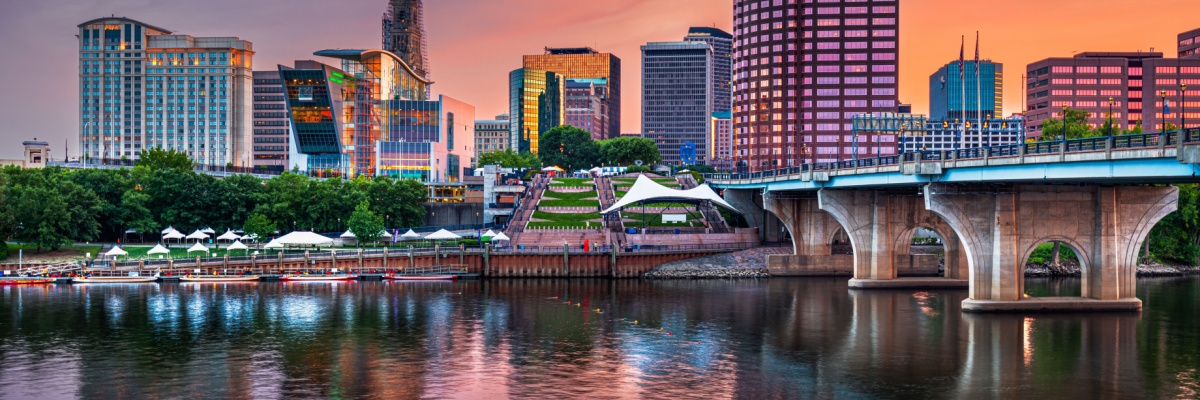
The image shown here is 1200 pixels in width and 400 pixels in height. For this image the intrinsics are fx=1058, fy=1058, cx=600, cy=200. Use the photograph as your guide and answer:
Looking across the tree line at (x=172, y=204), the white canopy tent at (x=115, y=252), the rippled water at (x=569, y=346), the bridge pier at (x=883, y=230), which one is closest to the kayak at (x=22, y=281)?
the rippled water at (x=569, y=346)

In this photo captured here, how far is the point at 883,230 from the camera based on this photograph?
3868 inches

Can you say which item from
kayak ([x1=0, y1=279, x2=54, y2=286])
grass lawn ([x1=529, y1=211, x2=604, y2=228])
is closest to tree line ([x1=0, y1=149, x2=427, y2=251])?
kayak ([x1=0, y1=279, x2=54, y2=286])

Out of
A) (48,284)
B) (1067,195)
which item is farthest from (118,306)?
(1067,195)

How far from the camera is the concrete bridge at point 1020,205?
6197cm

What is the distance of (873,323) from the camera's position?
75125 millimetres

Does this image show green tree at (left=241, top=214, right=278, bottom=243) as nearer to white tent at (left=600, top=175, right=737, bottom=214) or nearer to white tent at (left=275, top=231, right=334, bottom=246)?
white tent at (left=275, top=231, right=334, bottom=246)

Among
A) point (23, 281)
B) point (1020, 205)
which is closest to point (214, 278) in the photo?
point (23, 281)

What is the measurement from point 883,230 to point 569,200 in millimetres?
59439

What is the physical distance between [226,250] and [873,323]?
69.5m

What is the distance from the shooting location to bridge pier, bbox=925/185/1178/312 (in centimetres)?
7412

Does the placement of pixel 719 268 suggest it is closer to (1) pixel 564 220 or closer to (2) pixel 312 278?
(1) pixel 564 220

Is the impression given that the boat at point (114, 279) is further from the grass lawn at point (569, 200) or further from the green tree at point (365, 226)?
the grass lawn at point (569, 200)

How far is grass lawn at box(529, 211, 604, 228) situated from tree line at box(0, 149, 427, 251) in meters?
19.3

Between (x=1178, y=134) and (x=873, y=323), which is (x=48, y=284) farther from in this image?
(x=1178, y=134)
